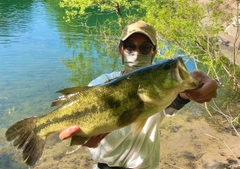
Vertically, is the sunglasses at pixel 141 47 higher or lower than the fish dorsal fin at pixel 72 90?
higher

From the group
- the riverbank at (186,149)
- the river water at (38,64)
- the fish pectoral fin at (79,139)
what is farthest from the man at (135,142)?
the river water at (38,64)

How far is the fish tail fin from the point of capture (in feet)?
7.66

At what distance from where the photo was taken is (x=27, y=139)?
236 cm

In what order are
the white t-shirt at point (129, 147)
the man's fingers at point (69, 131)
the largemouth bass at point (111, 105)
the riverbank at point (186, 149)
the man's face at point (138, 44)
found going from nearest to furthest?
the largemouth bass at point (111, 105) < the man's fingers at point (69, 131) < the white t-shirt at point (129, 147) < the man's face at point (138, 44) < the riverbank at point (186, 149)

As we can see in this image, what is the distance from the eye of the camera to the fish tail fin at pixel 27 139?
234 cm

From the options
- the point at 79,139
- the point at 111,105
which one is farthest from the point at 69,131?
the point at 111,105

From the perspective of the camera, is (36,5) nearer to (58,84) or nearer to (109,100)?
(58,84)

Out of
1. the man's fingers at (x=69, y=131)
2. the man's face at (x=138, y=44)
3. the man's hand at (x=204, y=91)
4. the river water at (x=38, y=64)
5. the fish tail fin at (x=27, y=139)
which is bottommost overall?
the river water at (x=38, y=64)

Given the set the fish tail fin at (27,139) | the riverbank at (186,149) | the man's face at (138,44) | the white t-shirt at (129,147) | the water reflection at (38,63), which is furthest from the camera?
the water reflection at (38,63)

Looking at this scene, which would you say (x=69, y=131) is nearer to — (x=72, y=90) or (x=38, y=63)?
(x=72, y=90)

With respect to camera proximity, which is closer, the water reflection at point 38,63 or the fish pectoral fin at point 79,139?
the fish pectoral fin at point 79,139

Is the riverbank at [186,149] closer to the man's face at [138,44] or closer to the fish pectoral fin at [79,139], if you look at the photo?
the man's face at [138,44]

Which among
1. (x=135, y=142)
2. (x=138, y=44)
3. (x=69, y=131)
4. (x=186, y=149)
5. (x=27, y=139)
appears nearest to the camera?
(x=69, y=131)

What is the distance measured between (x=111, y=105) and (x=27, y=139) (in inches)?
34.6
